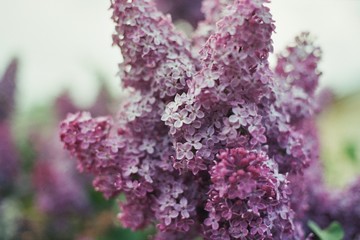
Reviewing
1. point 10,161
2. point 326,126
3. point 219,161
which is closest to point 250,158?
point 219,161

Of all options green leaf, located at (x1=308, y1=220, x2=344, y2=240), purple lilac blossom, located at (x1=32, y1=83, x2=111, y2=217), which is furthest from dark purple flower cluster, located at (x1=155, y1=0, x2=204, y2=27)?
green leaf, located at (x1=308, y1=220, x2=344, y2=240)

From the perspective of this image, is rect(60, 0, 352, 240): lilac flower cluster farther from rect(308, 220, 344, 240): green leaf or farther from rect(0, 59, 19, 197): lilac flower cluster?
rect(0, 59, 19, 197): lilac flower cluster

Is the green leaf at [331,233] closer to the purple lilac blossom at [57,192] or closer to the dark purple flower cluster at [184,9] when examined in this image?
the purple lilac blossom at [57,192]

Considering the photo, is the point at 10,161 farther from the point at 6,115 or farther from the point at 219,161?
the point at 219,161

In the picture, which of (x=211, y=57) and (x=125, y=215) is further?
(x=125, y=215)

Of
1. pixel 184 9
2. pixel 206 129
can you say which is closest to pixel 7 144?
pixel 184 9

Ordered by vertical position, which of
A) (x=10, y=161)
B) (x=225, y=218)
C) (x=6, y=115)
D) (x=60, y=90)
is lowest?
(x=225, y=218)

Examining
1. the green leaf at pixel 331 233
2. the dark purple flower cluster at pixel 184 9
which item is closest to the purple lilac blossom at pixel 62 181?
the dark purple flower cluster at pixel 184 9
